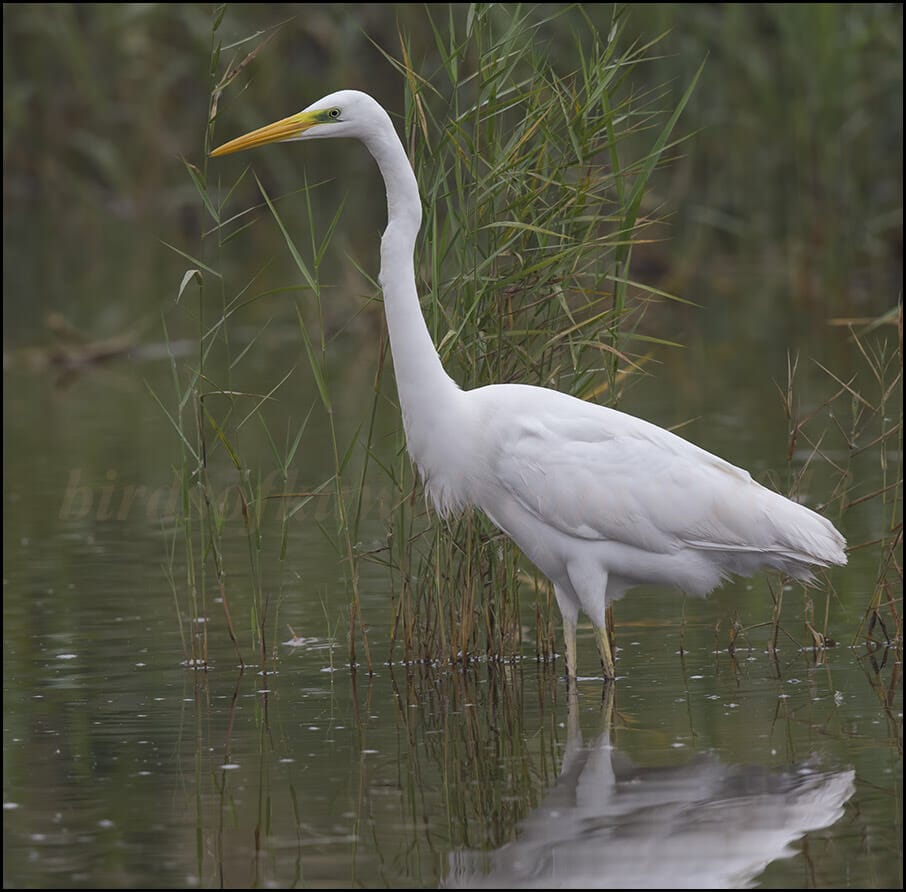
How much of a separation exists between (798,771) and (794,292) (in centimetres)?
1191

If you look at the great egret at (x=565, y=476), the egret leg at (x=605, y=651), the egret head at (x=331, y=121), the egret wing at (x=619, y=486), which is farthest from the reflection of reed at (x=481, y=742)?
the egret head at (x=331, y=121)

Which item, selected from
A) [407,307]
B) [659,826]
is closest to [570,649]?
[407,307]

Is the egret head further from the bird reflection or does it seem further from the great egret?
the bird reflection

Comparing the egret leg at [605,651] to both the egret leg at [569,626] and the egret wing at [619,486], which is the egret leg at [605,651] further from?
the egret wing at [619,486]

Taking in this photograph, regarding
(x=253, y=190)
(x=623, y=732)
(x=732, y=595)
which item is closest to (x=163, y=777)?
(x=623, y=732)

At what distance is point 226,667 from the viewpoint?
691 centimetres

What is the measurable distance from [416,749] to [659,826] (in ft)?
3.82

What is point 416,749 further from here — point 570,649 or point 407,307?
point 407,307

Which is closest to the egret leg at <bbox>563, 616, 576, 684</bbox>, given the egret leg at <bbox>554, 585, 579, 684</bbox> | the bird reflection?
the egret leg at <bbox>554, 585, 579, 684</bbox>

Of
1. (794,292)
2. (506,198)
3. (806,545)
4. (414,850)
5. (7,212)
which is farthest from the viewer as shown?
(7,212)

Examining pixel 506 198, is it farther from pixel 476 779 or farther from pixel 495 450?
pixel 476 779

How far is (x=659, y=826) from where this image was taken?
4746 millimetres

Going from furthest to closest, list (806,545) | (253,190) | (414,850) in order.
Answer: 1. (253,190)
2. (806,545)
3. (414,850)

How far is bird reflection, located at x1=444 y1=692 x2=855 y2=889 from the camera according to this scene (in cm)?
442
